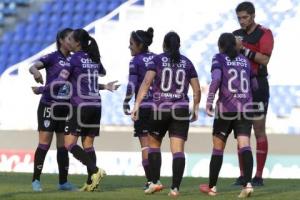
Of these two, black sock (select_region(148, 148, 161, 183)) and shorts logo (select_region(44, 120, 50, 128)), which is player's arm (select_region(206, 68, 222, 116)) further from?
shorts logo (select_region(44, 120, 50, 128))

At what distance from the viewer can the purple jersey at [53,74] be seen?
9.50 m

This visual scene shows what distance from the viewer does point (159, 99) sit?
9.09 metres

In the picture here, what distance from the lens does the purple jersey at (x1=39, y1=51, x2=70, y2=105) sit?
950 centimetres

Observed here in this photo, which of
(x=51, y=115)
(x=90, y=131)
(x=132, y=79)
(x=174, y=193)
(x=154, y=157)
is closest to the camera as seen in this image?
(x=174, y=193)

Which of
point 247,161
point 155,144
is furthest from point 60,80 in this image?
point 247,161

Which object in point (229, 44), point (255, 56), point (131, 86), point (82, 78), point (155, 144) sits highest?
point (229, 44)

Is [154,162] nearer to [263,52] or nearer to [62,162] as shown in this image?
[62,162]

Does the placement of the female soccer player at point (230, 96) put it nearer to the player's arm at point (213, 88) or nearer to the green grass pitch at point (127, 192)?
the player's arm at point (213, 88)

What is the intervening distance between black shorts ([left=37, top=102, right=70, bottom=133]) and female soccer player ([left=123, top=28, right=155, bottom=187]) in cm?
74

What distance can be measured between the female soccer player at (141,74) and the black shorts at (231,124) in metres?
1.14

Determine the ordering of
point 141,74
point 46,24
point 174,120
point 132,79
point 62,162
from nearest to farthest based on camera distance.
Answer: point 174,120
point 62,162
point 132,79
point 141,74
point 46,24

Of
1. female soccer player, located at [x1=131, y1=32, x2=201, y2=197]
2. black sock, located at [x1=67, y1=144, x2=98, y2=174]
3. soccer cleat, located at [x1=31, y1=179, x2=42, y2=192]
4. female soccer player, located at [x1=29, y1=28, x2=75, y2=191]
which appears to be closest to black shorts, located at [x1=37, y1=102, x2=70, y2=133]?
female soccer player, located at [x1=29, y1=28, x2=75, y2=191]

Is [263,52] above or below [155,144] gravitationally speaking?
above

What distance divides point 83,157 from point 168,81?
4.26 feet
